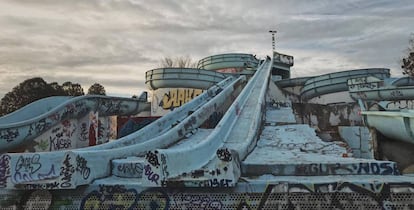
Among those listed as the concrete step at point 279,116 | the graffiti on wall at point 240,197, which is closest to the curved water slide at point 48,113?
the graffiti on wall at point 240,197

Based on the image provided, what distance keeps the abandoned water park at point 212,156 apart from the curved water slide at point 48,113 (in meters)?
0.03

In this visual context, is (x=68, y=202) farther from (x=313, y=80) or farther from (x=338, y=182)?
(x=313, y=80)

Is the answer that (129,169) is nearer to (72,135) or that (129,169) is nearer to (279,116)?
(72,135)


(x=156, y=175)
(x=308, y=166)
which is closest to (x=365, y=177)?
(x=308, y=166)

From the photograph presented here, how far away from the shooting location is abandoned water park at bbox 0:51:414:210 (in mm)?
4738

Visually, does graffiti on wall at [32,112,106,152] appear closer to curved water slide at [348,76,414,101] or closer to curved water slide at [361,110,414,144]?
curved water slide at [361,110,414,144]

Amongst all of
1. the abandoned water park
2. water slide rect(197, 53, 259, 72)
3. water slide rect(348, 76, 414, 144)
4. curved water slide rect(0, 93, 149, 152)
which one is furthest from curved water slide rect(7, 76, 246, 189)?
water slide rect(197, 53, 259, 72)

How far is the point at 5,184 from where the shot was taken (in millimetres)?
5043

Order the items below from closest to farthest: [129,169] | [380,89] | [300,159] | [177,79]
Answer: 1. [129,169]
2. [300,159]
3. [380,89]
4. [177,79]

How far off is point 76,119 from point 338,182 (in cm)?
992

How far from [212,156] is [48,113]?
21.0 ft

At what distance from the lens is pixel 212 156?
675cm

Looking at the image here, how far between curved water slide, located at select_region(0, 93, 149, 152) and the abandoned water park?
0.11 ft

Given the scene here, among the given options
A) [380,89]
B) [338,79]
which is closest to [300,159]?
[380,89]
